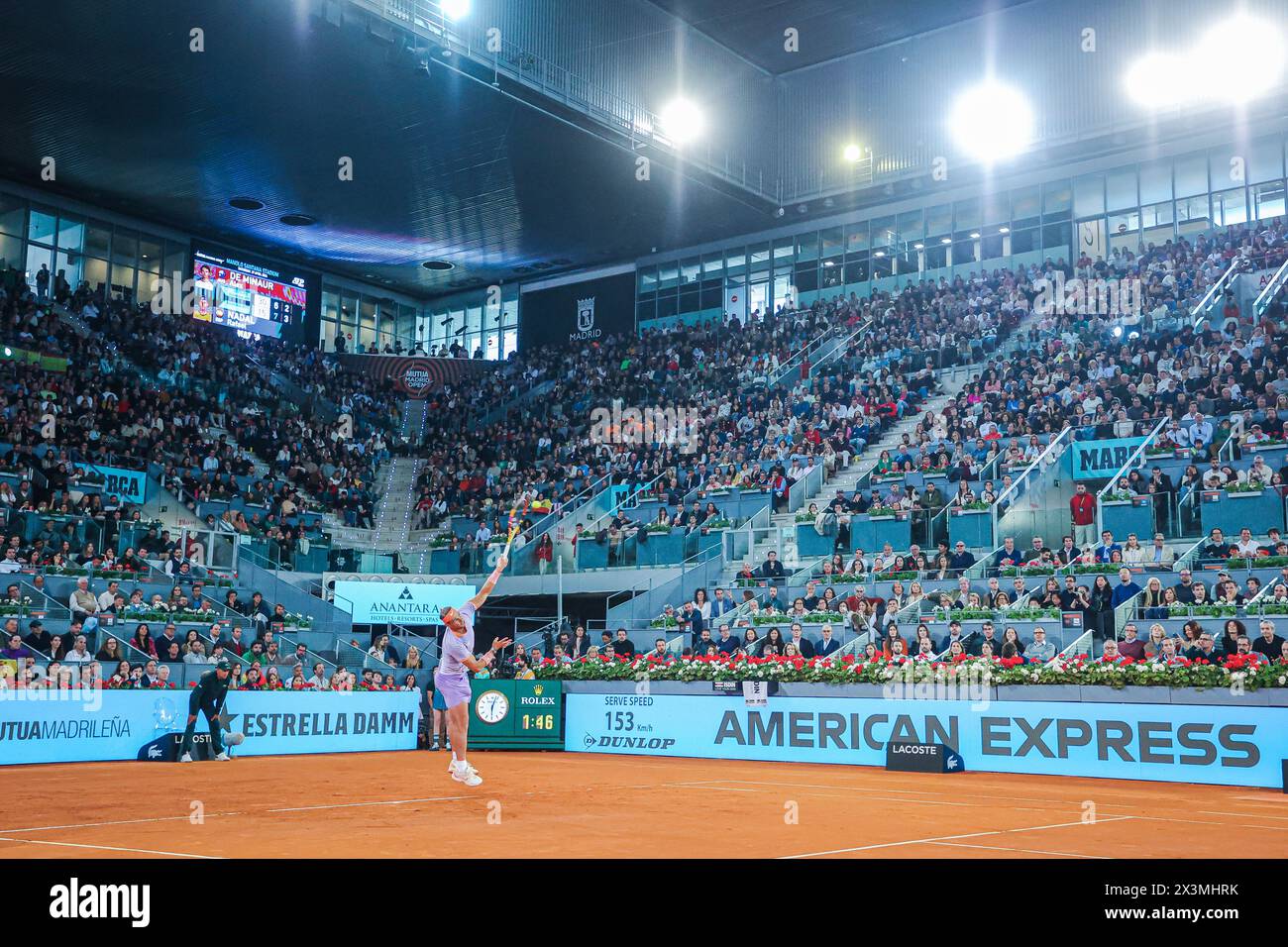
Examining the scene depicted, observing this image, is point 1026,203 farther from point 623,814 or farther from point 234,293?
point 623,814

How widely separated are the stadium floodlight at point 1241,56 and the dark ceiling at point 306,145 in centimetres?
1518

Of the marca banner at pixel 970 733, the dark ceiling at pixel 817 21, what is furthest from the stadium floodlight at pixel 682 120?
the marca banner at pixel 970 733

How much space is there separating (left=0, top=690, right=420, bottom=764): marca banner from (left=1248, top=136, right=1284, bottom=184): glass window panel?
95.9 ft

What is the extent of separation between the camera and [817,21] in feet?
133

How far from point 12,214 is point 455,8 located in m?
20.0

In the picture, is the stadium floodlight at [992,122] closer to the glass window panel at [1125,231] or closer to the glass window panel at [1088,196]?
the glass window panel at [1088,196]

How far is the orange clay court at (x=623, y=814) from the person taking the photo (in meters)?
8.84

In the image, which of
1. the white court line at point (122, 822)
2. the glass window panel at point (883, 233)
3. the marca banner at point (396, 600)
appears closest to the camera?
the white court line at point (122, 822)

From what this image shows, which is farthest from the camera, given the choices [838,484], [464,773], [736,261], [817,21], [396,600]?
[736,261]

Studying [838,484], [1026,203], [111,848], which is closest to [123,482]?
[838,484]

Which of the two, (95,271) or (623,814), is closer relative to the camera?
(623,814)
